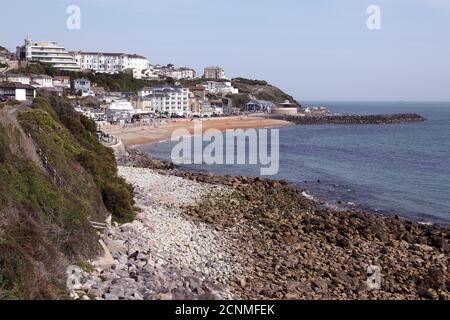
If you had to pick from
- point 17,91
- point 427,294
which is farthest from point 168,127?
point 427,294

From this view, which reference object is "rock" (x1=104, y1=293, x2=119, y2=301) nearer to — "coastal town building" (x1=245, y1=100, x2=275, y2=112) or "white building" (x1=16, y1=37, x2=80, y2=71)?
"white building" (x1=16, y1=37, x2=80, y2=71)

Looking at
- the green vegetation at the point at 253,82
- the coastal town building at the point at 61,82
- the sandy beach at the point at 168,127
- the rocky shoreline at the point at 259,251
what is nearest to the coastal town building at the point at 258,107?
the sandy beach at the point at 168,127

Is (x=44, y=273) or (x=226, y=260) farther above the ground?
(x=44, y=273)

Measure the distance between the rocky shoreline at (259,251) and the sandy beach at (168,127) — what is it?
30.1 meters

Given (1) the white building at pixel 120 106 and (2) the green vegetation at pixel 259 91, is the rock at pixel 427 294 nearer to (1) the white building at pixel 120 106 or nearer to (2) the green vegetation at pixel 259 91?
(1) the white building at pixel 120 106

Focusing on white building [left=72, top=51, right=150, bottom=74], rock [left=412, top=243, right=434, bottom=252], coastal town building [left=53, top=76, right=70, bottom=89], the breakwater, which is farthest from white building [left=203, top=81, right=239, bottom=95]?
rock [left=412, top=243, right=434, bottom=252]

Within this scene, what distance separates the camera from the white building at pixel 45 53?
90.4 m

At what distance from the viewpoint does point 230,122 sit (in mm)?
80375

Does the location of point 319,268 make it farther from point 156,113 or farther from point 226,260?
point 156,113

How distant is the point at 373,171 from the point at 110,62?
8618cm

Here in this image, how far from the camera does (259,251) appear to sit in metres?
14.1

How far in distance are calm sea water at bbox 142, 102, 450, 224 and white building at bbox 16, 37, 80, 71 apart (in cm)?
5058

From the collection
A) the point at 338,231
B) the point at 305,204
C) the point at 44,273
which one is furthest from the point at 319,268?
the point at 305,204

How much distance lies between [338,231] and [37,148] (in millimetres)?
9886
